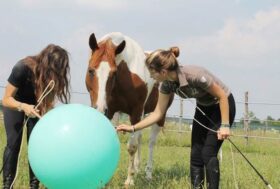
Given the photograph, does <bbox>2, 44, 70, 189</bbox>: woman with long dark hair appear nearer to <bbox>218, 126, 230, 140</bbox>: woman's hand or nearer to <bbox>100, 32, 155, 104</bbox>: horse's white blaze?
<bbox>218, 126, 230, 140</bbox>: woman's hand

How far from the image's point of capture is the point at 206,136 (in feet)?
16.0

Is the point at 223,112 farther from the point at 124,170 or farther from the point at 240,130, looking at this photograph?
the point at 240,130

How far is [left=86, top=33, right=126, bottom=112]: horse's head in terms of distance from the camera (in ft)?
18.1

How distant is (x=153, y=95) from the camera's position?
26.4ft

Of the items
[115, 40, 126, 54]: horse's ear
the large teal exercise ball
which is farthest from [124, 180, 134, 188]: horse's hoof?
the large teal exercise ball

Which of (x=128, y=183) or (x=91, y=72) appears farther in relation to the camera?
(x=128, y=183)

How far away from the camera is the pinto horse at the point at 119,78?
568cm

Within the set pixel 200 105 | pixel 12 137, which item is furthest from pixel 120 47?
pixel 12 137

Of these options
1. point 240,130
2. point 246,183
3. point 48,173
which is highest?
point 48,173

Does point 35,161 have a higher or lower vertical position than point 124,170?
higher

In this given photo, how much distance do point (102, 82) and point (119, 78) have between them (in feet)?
3.28

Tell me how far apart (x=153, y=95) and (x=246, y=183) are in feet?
8.63

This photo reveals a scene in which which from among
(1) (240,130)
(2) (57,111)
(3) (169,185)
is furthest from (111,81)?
(1) (240,130)

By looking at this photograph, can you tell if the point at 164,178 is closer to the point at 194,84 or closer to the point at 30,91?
the point at 194,84
